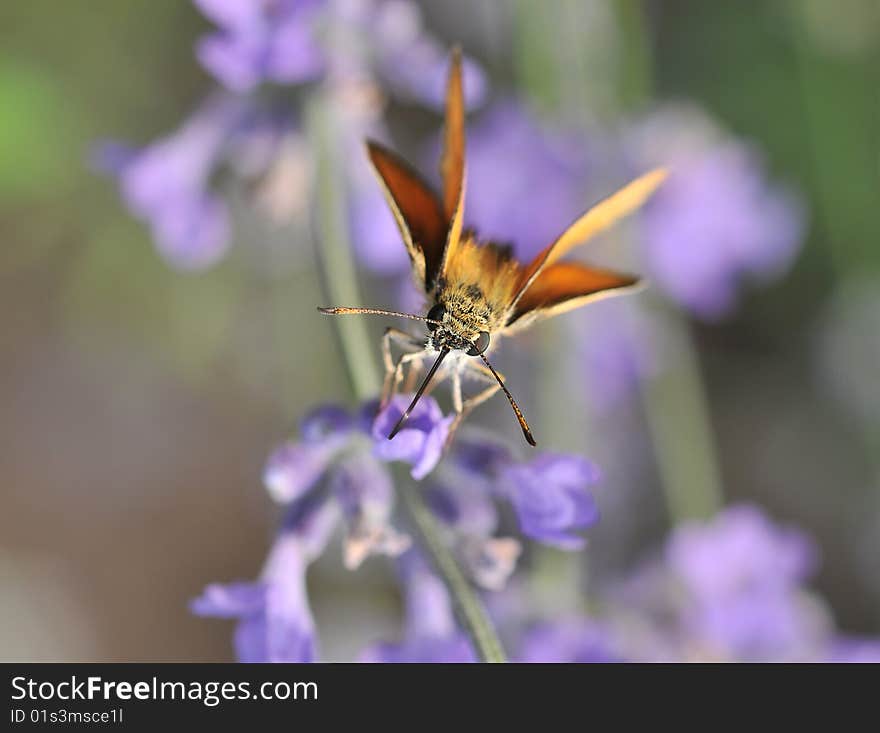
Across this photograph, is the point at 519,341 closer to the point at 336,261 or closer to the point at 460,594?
the point at 336,261

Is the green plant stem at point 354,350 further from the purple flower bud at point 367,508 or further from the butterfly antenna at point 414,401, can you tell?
the butterfly antenna at point 414,401

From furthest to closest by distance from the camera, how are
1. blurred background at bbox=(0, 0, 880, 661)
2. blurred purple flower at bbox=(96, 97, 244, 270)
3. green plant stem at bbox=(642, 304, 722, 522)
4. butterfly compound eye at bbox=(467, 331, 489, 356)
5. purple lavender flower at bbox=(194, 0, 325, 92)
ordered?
green plant stem at bbox=(642, 304, 722, 522) < blurred background at bbox=(0, 0, 880, 661) < blurred purple flower at bbox=(96, 97, 244, 270) < purple lavender flower at bbox=(194, 0, 325, 92) < butterfly compound eye at bbox=(467, 331, 489, 356)

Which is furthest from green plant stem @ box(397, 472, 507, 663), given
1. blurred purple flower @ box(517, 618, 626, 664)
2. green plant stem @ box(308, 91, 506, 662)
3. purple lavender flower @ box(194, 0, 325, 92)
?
purple lavender flower @ box(194, 0, 325, 92)

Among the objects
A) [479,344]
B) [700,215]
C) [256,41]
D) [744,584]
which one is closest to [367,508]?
[479,344]

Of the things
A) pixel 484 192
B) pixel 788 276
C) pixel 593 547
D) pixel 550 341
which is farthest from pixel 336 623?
pixel 788 276

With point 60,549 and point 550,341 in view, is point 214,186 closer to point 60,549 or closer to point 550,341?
point 550,341

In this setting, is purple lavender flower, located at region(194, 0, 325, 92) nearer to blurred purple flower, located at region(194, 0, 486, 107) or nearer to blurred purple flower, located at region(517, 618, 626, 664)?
blurred purple flower, located at region(194, 0, 486, 107)
